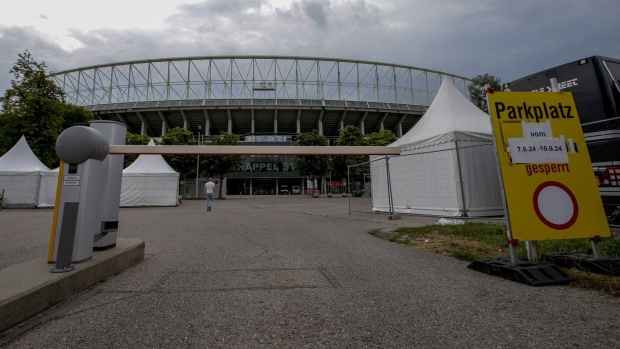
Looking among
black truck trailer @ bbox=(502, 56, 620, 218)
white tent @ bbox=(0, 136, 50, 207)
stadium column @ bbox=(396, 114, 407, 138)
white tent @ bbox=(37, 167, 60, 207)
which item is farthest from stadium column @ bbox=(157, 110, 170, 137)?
black truck trailer @ bbox=(502, 56, 620, 218)

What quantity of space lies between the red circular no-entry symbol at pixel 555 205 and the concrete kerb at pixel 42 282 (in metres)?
4.77

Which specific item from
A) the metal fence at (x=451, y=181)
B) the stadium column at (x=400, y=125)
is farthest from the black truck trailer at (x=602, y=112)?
the stadium column at (x=400, y=125)

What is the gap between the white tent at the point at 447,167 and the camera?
9227 millimetres

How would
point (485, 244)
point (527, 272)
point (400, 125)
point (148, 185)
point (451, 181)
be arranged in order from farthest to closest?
point (400, 125) < point (148, 185) < point (451, 181) < point (485, 244) < point (527, 272)

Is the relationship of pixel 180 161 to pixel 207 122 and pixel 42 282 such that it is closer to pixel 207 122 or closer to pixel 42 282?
pixel 207 122

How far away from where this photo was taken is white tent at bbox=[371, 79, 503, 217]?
923 centimetres

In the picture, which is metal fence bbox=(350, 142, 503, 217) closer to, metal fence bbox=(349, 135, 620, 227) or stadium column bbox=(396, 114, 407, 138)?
metal fence bbox=(349, 135, 620, 227)

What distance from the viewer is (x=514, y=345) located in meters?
1.71

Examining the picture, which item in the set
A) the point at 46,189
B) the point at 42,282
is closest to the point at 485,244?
the point at 42,282

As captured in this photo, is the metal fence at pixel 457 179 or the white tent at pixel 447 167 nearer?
the metal fence at pixel 457 179

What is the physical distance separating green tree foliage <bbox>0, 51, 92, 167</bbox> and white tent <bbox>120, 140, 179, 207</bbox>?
24.0ft

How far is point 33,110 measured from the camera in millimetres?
21203

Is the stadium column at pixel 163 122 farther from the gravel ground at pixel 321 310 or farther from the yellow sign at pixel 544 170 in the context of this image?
the yellow sign at pixel 544 170

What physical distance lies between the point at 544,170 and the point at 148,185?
864 inches
